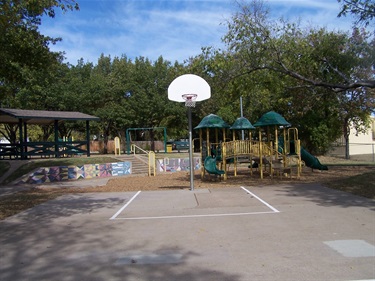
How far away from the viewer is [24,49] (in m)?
13.5

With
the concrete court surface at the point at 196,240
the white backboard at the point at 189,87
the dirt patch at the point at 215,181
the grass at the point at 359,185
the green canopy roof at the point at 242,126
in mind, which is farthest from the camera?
the green canopy roof at the point at 242,126

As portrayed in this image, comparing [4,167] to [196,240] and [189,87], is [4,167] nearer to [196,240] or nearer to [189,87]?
[189,87]

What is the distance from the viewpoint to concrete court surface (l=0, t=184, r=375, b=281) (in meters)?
4.87

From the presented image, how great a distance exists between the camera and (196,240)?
6.41m

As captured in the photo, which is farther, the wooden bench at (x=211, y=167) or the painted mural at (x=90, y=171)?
the painted mural at (x=90, y=171)

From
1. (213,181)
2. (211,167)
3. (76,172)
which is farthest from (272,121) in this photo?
(76,172)

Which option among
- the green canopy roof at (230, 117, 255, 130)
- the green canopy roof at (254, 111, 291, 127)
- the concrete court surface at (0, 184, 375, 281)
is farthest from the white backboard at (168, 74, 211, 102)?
the green canopy roof at (230, 117, 255, 130)

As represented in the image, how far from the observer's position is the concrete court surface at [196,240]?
192 inches

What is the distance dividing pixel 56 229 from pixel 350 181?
10496mm

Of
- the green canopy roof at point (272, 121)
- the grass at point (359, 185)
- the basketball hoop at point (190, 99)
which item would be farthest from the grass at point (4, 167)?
the grass at point (359, 185)

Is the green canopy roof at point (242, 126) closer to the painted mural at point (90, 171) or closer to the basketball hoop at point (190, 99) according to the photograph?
the painted mural at point (90, 171)

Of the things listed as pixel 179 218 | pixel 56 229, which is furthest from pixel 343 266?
pixel 56 229

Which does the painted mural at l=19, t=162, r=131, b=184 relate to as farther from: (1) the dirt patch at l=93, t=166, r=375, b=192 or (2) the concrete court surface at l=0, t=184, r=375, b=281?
(2) the concrete court surface at l=0, t=184, r=375, b=281

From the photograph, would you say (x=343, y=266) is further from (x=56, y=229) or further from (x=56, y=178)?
(x=56, y=178)
